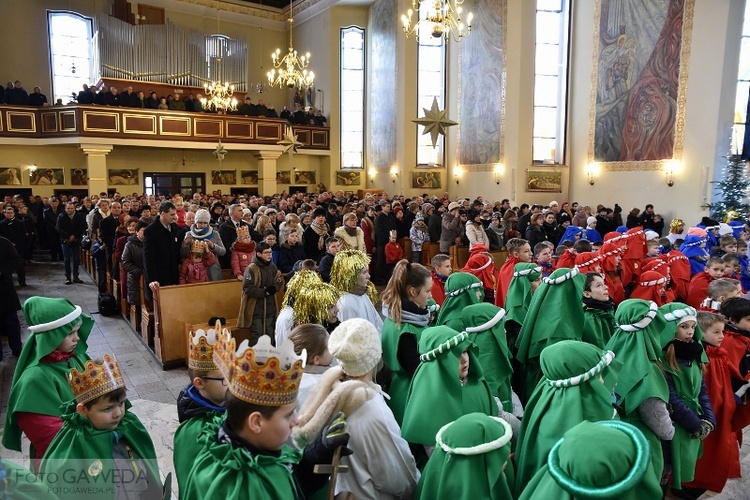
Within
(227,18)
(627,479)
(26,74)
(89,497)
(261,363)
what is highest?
(227,18)

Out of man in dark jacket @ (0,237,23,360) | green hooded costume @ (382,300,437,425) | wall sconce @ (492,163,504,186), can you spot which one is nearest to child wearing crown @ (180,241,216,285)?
man in dark jacket @ (0,237,23,360)

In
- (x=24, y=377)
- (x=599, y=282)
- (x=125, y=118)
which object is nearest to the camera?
(x=24, y=377)

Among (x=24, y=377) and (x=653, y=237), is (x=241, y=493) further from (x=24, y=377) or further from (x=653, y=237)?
(x=653, y=237)

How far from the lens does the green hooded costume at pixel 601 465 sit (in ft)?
5.26

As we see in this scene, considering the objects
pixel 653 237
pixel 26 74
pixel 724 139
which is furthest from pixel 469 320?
pixel 26 74

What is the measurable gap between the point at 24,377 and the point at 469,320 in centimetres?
267

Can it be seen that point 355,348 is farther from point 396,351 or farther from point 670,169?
point 670,169

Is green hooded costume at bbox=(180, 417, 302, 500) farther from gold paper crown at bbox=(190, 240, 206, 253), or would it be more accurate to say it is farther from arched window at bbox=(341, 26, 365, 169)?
arched window at bbox=(341, 26, 365, 169)

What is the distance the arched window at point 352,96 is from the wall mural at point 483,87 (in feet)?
17.3

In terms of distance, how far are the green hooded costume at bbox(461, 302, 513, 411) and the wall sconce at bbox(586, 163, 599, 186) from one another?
16.1m

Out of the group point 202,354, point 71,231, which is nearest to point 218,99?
point 71,231

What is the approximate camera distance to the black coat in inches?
267

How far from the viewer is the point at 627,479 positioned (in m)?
1.58

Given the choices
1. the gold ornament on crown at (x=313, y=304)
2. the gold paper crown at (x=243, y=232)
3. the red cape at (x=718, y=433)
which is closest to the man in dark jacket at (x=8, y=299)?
the gold paper crown at (x=243, y=232)
